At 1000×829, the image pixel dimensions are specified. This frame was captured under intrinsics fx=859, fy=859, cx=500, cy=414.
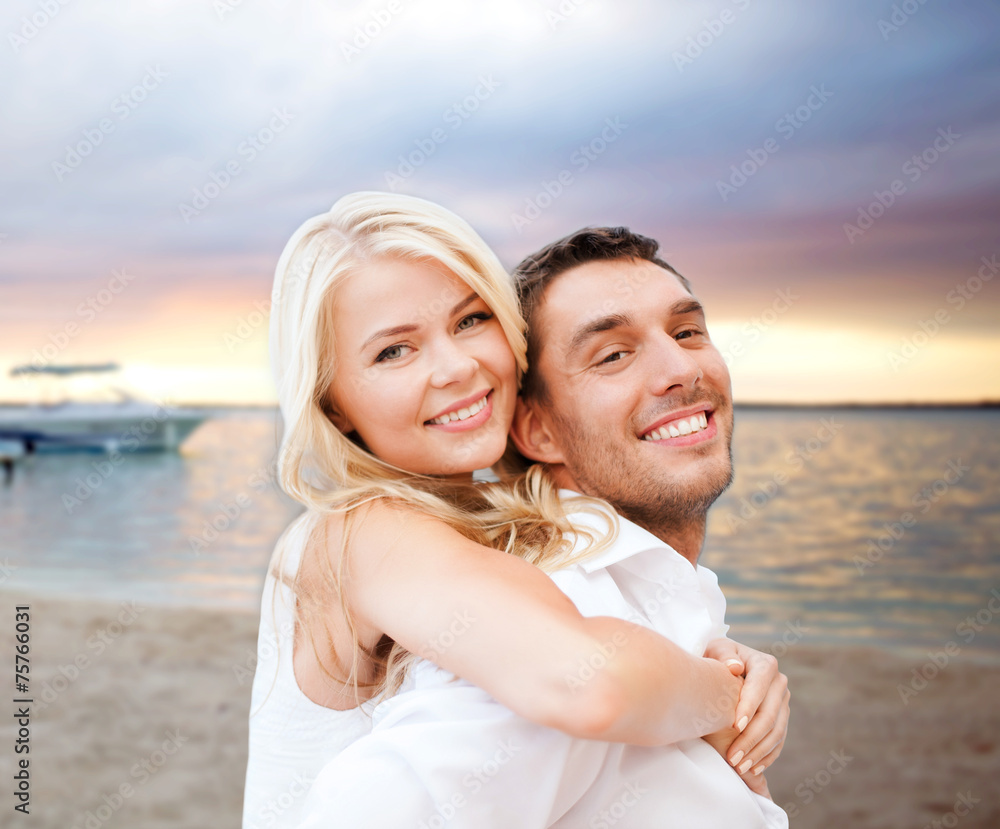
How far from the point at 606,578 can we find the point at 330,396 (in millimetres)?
961

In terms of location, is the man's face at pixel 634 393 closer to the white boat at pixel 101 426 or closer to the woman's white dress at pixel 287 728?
the woman's white dress at pixel 287 728

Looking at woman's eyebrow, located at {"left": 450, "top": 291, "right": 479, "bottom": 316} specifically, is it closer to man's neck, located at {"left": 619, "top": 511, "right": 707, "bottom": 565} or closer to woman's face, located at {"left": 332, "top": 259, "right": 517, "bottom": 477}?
woman's face, located at {"left": 332, "top": 259, "right": 517, "bottom": 477}

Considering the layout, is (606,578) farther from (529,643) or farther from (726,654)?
(529,643)

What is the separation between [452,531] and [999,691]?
9.00m

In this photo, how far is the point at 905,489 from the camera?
71.5ft

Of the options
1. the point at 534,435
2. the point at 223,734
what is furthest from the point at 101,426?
the point at 534,435

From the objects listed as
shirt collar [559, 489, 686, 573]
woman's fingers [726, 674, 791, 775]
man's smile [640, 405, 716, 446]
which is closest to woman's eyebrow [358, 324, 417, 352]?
shirt collar [559, 489, 686, 573]

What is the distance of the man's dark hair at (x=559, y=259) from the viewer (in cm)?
282

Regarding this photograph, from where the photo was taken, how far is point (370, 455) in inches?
99.7

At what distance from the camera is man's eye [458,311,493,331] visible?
2527 mm

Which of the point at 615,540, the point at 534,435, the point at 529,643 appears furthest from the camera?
the point at 534,435

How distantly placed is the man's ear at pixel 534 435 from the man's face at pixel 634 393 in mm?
48

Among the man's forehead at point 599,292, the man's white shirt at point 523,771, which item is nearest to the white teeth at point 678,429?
the man's forehead at point 599,292

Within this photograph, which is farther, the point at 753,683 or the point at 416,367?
the point at 416,367
